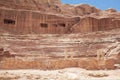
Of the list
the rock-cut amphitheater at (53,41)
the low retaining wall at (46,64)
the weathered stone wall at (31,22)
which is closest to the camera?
the low retaining wall at (46,64)

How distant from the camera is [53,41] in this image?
109 ft

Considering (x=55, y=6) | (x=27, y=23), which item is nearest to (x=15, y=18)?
(x=27, y=23)

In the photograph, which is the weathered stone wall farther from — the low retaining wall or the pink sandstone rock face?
the low retaining wall

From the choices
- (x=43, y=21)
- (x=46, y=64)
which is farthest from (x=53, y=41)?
(x=46, y=64)

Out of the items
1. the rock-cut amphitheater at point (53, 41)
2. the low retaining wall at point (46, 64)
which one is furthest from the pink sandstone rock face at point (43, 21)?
the low retaining wall at point (46, 64)

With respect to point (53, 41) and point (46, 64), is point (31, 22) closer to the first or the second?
point (53, 41)

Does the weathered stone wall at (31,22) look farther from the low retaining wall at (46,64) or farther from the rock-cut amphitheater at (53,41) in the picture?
the low retaining wall at (46,64)

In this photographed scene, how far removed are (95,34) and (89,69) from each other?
1633 cm

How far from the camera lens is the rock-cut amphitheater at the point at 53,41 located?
1931cm

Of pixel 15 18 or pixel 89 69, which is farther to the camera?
pixel 15 18

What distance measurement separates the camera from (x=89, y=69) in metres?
19.0

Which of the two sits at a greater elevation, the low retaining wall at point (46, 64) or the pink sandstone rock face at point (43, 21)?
the pink sandstone rock face at point (43, 21)

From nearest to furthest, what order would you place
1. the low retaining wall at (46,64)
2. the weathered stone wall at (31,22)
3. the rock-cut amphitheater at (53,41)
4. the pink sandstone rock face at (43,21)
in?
the low retaining wall at (46,64), the rock-cut amphitheater at (53,41), the weathered stone wall at (31,22), the pink sandstone rock face at (43,21)

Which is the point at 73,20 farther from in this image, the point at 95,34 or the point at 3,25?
the point at 3,25
